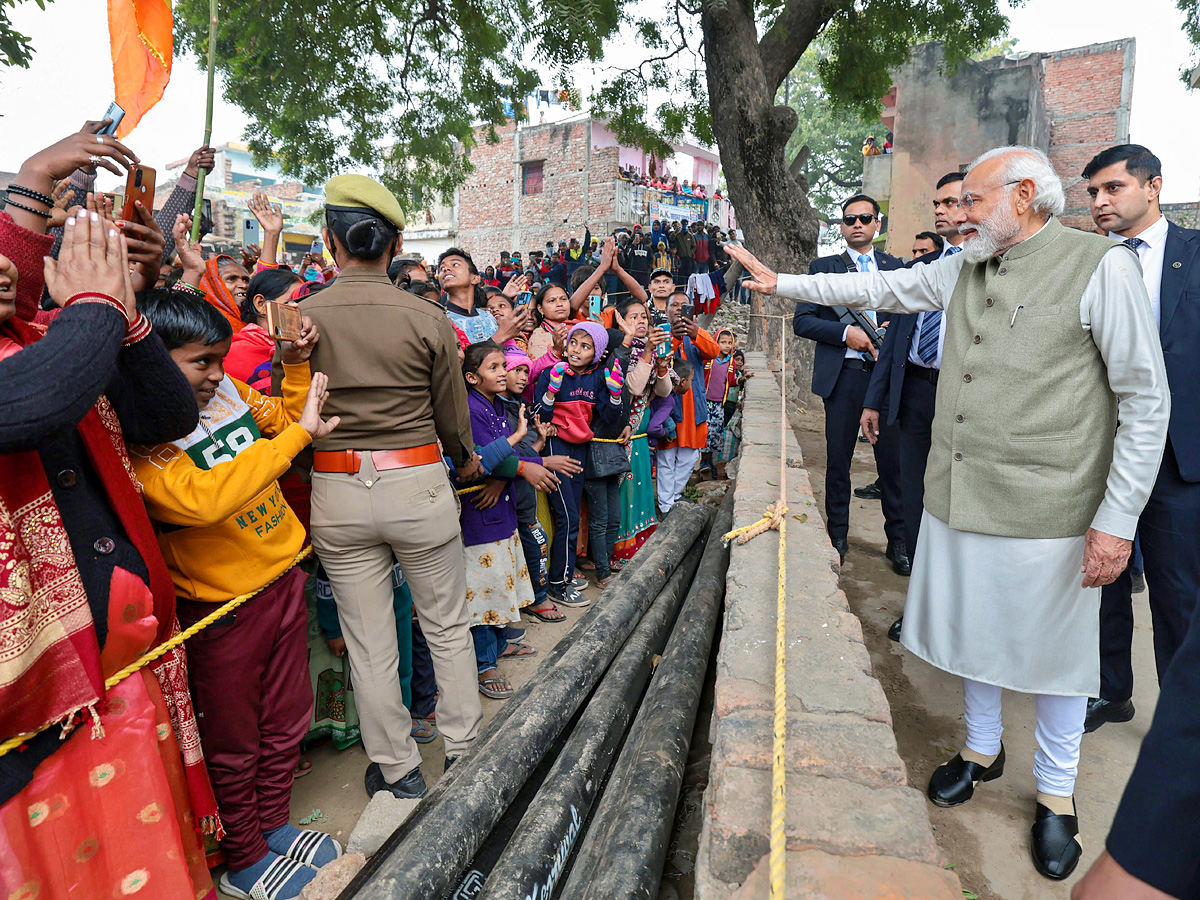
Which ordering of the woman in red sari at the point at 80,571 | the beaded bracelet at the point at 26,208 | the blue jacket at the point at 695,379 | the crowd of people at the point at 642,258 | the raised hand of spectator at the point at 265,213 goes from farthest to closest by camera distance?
the crowd of people at the point at 642,258 < the blue jacket at the point at 695,379 < the raised hand of spectator at the point at 265,213 < the beaded bracelet at the point at 26,208 < the woman in red sari at the point at 80,571

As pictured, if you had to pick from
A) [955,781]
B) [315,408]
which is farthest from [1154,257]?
[315,408]

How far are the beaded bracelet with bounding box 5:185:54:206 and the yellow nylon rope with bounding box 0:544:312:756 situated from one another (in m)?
1.02

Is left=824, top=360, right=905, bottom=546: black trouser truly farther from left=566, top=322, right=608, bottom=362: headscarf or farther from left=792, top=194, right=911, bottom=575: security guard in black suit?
left=566, top=322, right=608, bottom=362: headscarf

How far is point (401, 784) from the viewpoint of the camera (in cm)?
230

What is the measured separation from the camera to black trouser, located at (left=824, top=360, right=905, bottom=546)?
13.1 feet

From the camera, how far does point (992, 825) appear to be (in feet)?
6.82

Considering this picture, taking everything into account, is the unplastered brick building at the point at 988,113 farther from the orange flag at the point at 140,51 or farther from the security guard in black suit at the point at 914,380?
the orange flag at the point at 140,51

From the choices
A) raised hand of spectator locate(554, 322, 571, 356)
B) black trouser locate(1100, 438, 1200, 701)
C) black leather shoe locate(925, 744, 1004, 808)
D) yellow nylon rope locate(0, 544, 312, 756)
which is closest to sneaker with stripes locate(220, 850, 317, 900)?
yellow nylon rope locate(0, 544, 312, 756)

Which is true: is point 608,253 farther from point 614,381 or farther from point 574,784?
point 574,784

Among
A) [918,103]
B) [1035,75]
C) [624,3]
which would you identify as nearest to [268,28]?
[624,3]

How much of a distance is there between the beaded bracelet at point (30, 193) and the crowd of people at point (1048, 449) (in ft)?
6.70

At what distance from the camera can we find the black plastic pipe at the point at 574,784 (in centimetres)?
153

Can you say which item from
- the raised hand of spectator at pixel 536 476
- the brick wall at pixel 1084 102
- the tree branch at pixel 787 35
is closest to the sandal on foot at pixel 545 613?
the raised hand of spectator at pixel 536 476

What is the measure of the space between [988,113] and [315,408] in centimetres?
1677
